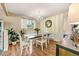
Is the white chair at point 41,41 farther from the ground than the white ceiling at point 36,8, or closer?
closer

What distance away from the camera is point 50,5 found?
177 centimetres

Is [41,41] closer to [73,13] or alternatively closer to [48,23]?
[48,23]

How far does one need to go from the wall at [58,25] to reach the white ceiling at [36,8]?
86 millimetres

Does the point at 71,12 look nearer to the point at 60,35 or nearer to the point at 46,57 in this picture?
the point at 60,35

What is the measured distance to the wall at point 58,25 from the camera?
6.05ft

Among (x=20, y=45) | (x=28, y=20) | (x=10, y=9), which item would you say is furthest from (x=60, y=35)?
(x=10, y=9)

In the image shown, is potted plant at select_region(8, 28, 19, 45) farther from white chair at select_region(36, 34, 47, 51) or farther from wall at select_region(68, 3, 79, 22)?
wall at select_region(68, 3, 79, 22)

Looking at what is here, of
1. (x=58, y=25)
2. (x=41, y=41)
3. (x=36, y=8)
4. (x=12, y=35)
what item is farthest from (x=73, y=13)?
(x=12, y=35)

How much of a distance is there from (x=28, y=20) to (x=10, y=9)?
39cm

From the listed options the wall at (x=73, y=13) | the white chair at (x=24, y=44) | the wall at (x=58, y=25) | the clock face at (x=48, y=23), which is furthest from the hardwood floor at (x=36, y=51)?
the wall at (x=73, y=13)

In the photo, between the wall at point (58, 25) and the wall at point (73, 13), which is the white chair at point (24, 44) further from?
the wall at point (73, 13)

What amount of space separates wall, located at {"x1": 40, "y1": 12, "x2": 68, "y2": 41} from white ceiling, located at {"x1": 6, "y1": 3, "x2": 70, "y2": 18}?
0.28 ft

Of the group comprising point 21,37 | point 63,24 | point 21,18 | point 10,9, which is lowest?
point 21,37

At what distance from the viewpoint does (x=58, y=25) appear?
1.87 m
